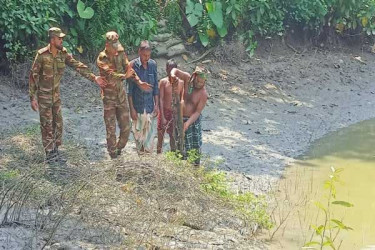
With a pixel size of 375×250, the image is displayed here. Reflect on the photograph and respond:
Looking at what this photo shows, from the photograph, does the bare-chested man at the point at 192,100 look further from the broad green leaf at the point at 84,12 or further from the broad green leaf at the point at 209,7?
the broad green leaf at the point at 209,7

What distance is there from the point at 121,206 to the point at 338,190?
11.9ft

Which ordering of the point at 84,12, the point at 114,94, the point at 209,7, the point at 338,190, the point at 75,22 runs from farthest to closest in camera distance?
the point at 209,7 < the point at 75,22 < the point at 84,12 < the point at 338,190 < the point at 114,94

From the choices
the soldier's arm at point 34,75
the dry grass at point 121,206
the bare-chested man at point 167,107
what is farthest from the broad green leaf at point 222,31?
the dry grass at point 121,206

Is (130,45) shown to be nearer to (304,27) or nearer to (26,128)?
(26,128)

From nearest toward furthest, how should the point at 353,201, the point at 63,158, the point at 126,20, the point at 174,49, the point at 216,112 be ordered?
the point at 63,158, the point at 353,201, the point at 216,112, the point at 126,20, the point at 174,49

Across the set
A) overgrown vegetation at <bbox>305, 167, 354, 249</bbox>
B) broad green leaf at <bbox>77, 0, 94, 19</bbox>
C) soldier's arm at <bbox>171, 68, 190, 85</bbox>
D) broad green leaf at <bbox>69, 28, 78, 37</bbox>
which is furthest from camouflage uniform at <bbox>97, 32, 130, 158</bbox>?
broad green leaf at <bbox>69, 28, 78, 37</bbox>

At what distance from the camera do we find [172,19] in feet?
42.6

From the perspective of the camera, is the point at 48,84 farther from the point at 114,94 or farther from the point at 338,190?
the point at 338,190

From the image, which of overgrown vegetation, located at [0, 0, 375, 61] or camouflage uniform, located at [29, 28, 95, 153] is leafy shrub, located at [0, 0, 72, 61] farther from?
camouflage uniform, located at [29, 28, 95, 153]

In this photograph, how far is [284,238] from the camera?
637cm

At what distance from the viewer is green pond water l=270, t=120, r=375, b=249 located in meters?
6.51

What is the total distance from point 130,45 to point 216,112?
2217 mm

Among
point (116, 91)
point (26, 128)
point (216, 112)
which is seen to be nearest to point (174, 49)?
point (216, 112)

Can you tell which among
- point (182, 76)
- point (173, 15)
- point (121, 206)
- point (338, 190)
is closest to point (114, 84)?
point (182, 76)
